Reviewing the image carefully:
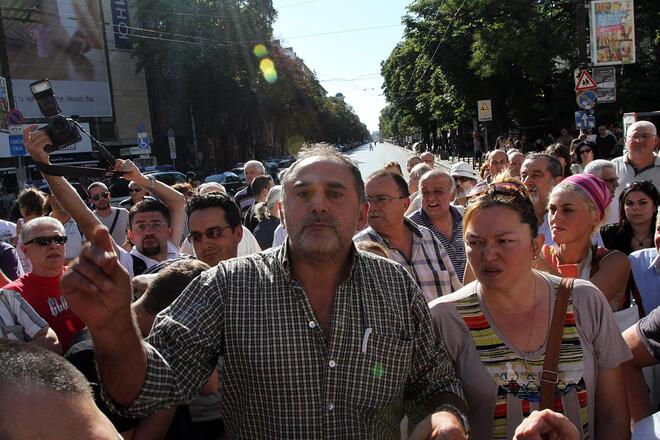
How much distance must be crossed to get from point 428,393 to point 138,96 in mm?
46827

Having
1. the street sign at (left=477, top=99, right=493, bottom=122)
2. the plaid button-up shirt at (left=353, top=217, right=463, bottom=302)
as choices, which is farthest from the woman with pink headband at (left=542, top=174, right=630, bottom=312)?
the street sign at (left=477, top=99, right=493, bottom=122)

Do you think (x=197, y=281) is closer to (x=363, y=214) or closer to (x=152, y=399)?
(x=152, y=399)

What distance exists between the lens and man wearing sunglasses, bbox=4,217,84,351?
3.55m

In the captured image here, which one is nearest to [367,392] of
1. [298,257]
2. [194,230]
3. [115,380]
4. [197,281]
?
[298,257]

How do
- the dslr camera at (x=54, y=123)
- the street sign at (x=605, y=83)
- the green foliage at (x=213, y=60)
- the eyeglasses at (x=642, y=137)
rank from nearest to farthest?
the dslr camera at (x=54, y=123) < the eyeglasses at (x=642, y=137) < the street sign at (x=605, y=83) < the green foliage at (x=213, y=60)

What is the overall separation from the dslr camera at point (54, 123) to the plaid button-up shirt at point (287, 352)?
4.42 ft

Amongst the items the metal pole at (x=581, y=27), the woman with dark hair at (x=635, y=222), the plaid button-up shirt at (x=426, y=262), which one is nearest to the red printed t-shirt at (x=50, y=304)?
the plaid button-up shirt at (x=426, y=262)

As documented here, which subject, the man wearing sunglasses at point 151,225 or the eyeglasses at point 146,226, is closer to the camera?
the man wearing sunglasses at point 151,225

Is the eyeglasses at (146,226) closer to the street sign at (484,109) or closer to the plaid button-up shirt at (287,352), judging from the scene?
the plaid button-up shirt at (287,352)

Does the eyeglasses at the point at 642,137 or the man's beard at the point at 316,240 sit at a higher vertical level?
the eyeglasses at the point at 642,137

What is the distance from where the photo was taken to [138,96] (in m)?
45.3

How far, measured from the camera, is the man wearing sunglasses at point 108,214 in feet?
21.0

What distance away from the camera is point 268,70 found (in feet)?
148

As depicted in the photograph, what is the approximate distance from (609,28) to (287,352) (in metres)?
16.6
